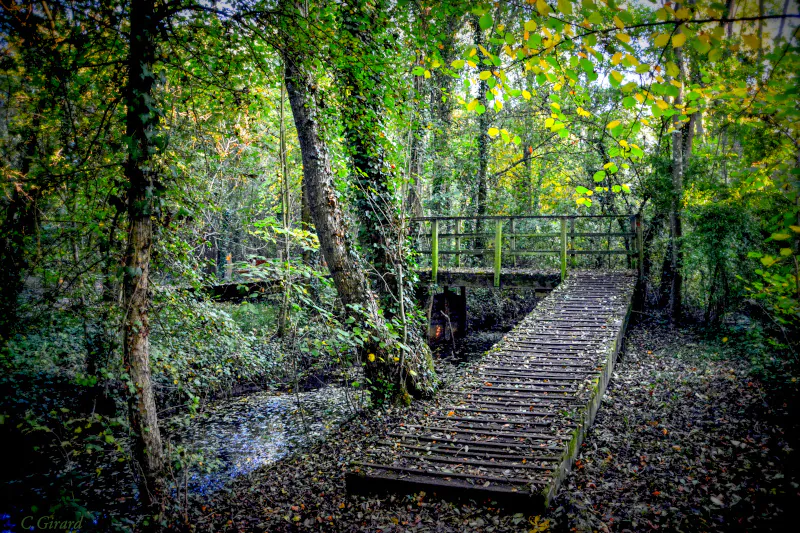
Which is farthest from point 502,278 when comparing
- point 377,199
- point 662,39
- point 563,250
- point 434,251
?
point 662,39

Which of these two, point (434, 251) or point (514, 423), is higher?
point (434, 251)

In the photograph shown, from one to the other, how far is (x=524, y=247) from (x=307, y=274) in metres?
11.3

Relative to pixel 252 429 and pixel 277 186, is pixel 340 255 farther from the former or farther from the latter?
pixel 277 186

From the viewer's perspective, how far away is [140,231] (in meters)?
3.59

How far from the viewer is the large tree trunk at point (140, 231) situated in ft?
11.3

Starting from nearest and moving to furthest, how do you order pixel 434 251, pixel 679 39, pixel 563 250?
1. pixel 679 39
2. pixel 563 250
3. pixel 434 251

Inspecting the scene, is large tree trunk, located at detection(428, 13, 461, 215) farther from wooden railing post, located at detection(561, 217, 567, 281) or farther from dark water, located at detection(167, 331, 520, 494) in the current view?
dark water, located at detection(167, 331, 520, 494)

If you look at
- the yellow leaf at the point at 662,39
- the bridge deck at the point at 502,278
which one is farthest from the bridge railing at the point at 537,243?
the yellow leaf at the point at 662,39

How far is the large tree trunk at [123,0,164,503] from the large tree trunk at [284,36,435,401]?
7.77ft

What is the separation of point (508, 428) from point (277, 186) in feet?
35.8

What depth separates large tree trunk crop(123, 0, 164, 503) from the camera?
3.46 m

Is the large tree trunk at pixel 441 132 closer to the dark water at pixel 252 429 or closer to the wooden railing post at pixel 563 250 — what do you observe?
the wooden railing post at pixel 563 250

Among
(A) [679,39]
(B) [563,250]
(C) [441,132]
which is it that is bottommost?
(B) [563,250]

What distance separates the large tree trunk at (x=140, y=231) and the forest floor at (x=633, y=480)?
1.07 metres
